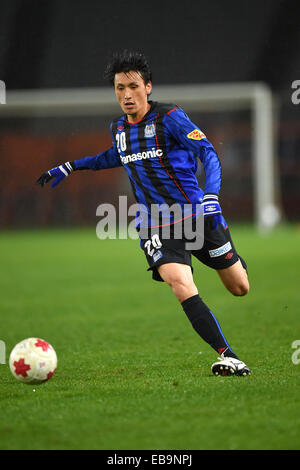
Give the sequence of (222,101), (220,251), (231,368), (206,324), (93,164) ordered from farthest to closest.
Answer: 1. (222,101)
2. (93,164)
3. (220,251)
4. (206,324)
5. (231,368)

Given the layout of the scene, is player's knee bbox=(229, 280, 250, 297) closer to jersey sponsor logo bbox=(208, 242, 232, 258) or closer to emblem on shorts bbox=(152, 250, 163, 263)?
jersey sponsor logo bbox=(208, 242, 232, 258)

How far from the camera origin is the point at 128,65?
500 centimetres

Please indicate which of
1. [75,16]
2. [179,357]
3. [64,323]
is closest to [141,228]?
[179,357]

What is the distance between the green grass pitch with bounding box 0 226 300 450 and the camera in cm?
344

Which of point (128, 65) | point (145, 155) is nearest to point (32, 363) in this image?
point (145, 155)

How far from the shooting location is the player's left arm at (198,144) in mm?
4816

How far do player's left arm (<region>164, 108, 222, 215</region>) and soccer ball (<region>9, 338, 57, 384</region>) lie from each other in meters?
1.46

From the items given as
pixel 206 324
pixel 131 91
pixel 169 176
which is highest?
pixel 131 91

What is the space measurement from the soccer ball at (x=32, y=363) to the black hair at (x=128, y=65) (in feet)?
6.48

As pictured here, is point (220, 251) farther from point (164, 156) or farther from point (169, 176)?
point (164, 156)

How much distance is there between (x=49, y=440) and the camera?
338 centimetres

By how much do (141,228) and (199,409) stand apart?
1.70m

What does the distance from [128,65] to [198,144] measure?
0.75m
